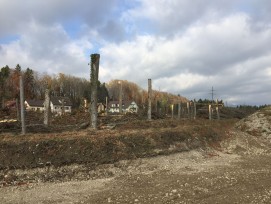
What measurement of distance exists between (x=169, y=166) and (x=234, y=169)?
2.93 meters

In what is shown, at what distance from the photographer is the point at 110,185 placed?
12.7 meters

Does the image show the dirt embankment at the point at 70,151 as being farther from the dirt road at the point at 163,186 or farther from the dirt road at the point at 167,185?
the dirt road at the point at 163,186

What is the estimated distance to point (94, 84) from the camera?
19516mm

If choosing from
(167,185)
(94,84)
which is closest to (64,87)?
(94,84)

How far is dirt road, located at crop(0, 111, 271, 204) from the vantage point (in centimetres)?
1102

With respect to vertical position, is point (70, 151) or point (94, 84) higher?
point (94, 84)

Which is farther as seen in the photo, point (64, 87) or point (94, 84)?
point (64, 87)

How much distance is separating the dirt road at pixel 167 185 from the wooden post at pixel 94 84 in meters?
4.65

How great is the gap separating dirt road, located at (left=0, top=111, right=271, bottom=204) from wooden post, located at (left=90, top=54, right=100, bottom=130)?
4.65 m

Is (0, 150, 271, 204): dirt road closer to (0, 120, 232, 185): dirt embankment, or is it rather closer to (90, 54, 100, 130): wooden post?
(0, 120, 232, 185): dirt embankment

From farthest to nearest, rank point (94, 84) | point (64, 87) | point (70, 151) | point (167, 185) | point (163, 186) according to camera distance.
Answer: point (64, 87) < point (94, 84) < point (70, 151) < point (167, 185) < point (163, 186)

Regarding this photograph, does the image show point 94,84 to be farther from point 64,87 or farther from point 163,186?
point 64,87

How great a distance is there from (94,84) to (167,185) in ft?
28.6

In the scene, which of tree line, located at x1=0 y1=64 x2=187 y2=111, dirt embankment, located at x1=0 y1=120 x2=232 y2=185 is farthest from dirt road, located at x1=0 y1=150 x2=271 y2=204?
tree line, located at x1=0 y1=64 x2=187 y2=111
